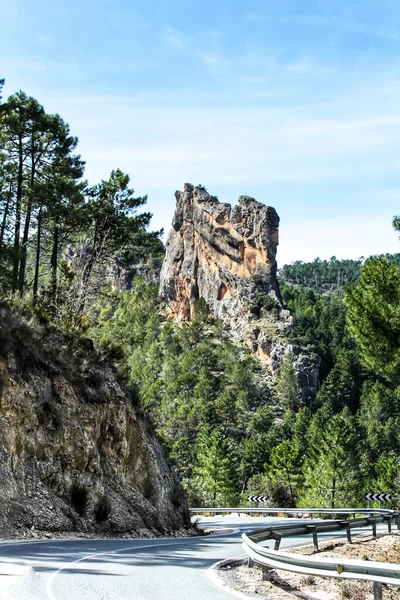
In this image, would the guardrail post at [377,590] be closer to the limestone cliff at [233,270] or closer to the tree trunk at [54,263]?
the tree trunk at [54,263]

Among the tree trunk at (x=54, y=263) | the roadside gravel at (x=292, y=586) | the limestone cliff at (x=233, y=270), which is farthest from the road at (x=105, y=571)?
the limestone cliff at (x=233, y=270)

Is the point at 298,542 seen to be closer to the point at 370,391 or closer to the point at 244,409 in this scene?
the point at 244,409

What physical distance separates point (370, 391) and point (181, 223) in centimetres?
5452

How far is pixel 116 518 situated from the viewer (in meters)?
17.9

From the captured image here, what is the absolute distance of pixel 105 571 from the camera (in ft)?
32.1

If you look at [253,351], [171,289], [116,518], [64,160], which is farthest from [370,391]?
[116,518]

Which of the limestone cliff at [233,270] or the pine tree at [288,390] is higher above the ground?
the limestone cliff at [233,270]

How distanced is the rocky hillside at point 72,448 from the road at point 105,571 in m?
2.08

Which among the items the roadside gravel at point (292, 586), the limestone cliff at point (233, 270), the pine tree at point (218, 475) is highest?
the limestone cliff at point (233, 270)

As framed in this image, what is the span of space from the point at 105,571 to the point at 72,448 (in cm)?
867

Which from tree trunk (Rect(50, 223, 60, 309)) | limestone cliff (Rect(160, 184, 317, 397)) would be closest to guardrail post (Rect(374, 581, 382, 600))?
tree trunk (Rect(50, 223, 60, 309))

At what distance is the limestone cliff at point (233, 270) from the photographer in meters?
128

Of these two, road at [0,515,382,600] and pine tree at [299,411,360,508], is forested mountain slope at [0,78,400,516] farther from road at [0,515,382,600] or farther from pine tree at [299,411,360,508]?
road at [0,515,382,600]

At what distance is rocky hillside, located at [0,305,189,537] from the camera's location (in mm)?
15938
